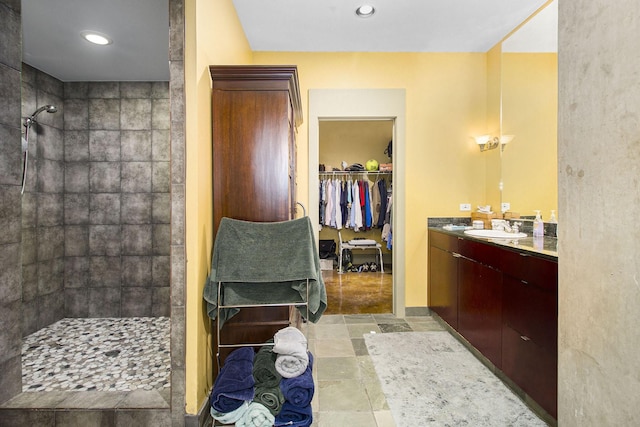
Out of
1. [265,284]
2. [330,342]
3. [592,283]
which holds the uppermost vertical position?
[592,283]

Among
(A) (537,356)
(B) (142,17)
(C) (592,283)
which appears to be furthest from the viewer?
(B) (142,17)

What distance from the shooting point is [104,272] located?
3.18m

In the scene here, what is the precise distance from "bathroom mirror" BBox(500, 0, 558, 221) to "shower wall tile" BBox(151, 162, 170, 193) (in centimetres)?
329

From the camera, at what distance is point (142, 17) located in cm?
221

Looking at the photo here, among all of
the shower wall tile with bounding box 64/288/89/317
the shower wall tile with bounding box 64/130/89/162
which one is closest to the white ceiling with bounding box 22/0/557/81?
the shower wall tile with bounding box 64/130/89/162

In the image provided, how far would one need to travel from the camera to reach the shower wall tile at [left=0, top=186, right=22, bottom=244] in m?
1.61

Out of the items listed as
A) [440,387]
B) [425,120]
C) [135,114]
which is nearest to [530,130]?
[425,120]

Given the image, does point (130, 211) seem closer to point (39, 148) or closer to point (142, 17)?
point (39, 148)

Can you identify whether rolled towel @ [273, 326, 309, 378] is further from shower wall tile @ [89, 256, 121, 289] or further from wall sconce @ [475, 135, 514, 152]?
wall sconce @ [475, 135, 514, 152]

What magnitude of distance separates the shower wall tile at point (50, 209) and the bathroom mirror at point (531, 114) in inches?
168

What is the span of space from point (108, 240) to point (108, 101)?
1.37 meters

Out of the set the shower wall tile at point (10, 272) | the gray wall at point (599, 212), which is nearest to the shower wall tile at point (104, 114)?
the shower wall tile at point (10, 272)

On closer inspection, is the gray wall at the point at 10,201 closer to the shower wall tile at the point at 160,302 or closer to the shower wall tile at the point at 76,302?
the shower wall tile at the point at 160,302

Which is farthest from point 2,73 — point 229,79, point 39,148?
point 39,148
